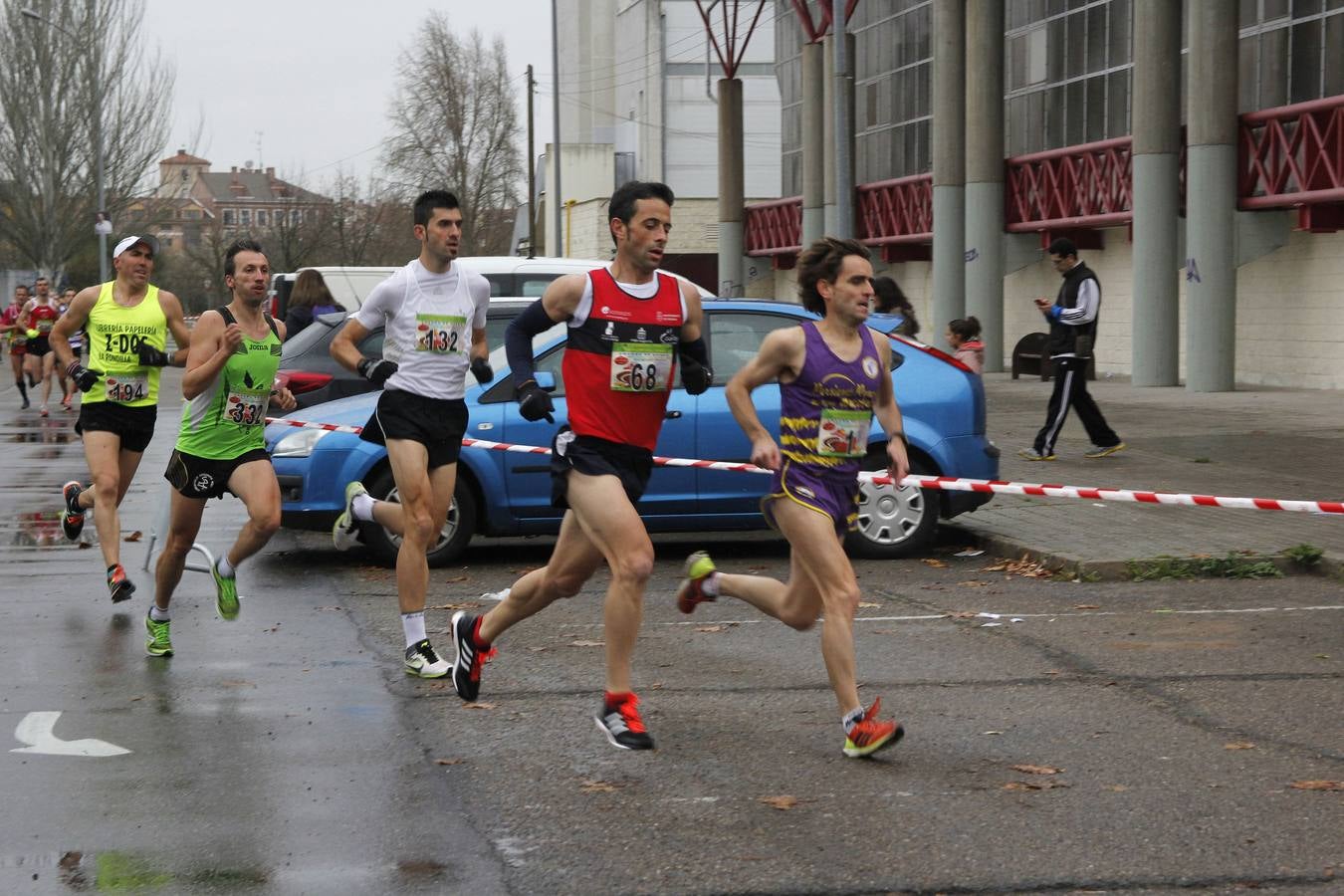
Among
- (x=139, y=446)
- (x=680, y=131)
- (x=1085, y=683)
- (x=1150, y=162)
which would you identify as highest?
(x=680, y=131)

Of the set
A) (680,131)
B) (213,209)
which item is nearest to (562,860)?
(680,131)

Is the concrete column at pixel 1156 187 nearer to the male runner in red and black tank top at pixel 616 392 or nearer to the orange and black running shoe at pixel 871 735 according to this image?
the male runner in red and black tank top at pixel 616 392

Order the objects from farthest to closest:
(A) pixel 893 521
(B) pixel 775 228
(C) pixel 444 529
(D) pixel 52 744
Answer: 1. (B) pixel 775 228
2. (A) pixel 893 521
3. (C) pixel 444 529
4. (D) pixel 52 744

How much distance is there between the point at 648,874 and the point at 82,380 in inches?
226

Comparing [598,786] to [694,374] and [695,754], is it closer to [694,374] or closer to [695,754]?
[695,754]

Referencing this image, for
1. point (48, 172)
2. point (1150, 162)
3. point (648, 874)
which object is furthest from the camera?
point (48, 172)

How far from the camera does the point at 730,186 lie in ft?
161

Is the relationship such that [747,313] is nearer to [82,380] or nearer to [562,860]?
[82,380]

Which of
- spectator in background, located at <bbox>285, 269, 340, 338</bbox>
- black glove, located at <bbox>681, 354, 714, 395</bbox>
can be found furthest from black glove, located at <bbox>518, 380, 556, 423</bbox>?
spectator in background, located at <bbox>285, 269, 340, 338</bbox>

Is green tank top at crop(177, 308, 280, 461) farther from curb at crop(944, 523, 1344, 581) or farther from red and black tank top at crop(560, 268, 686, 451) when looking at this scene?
curb at crop(944, 523, 1344, 581)

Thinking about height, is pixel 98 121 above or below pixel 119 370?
above

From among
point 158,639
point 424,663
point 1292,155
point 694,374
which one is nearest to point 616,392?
point 694,374

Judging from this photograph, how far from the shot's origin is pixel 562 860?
16.6ft

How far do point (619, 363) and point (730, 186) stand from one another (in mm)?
42799
